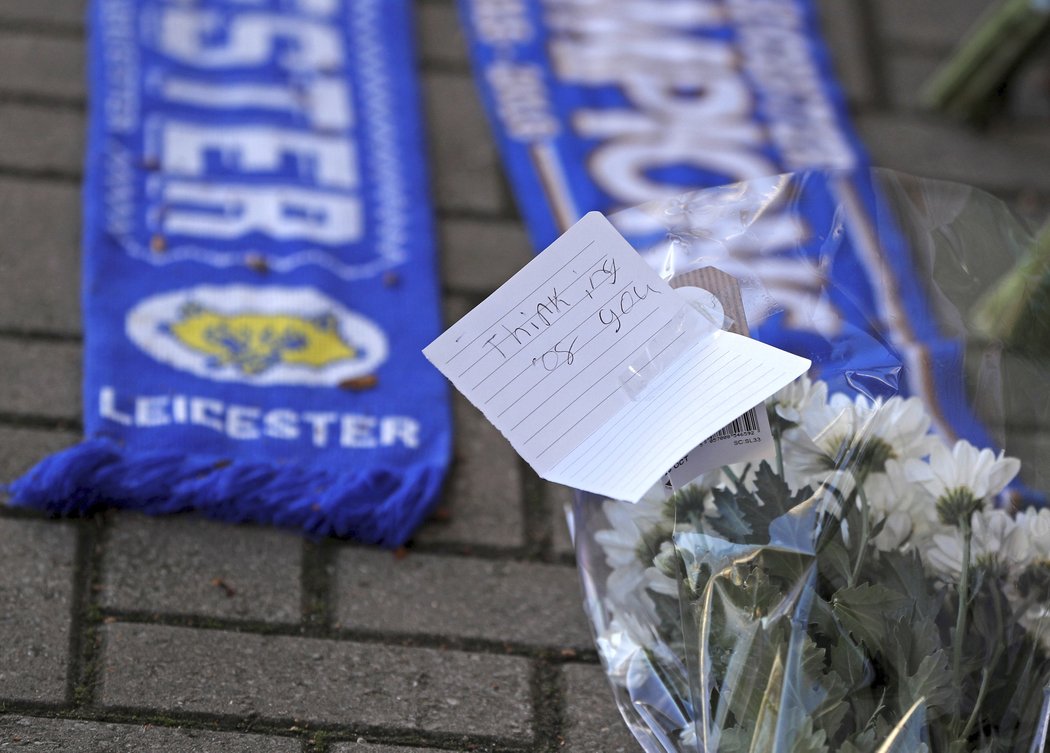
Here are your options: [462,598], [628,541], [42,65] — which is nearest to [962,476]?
[628,541]

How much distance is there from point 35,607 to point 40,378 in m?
0.33

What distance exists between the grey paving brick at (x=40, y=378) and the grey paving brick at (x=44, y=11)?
69 centimetres

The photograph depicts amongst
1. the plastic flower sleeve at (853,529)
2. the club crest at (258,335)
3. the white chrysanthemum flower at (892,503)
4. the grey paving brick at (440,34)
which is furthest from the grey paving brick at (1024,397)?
the grey paving brick at (440,34)

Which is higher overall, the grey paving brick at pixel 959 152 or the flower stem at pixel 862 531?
the grey paving brick at pixel 959 152

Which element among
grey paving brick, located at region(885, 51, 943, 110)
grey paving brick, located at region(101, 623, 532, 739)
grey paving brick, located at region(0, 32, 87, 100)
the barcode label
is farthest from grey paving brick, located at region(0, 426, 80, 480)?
grey paving brick, located at region(885, 51, 943, 110)

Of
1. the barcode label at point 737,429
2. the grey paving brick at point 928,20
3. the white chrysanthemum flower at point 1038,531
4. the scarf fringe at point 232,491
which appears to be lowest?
the scarf fringe at point 232,491

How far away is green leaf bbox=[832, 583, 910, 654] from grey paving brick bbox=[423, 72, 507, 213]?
3.14ft

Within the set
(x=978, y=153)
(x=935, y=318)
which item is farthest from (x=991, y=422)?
(x=978, y=153)

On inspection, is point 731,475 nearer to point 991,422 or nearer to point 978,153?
point 991,422

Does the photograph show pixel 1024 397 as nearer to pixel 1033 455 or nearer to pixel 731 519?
pixel 1033 455

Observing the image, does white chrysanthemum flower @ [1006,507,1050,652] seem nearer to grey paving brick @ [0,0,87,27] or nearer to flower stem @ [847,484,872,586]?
flower stem @ [847,484,872,586]

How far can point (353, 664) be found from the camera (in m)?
1.16

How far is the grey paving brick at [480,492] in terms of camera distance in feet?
4.36

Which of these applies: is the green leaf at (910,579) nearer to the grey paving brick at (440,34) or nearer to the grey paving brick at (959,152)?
the grey paving brick at (959,152)
